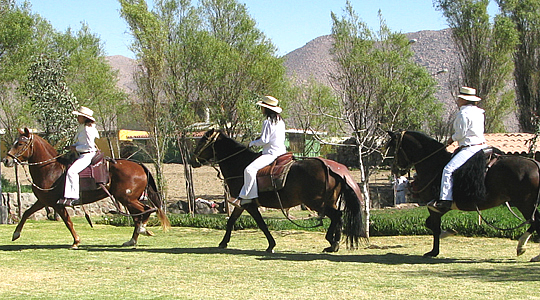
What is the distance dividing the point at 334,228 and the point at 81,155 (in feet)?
16.9

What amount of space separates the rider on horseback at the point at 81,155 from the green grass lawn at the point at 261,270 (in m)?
1.01

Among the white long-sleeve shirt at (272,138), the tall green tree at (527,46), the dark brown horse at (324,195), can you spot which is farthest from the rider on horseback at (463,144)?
the tall green tree at (527,46)

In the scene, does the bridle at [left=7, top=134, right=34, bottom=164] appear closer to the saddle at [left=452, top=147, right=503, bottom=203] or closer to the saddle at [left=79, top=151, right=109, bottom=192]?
the saddle at [left=79, top=151, right=109, bottom=192]

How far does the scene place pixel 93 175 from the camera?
12.0 metres

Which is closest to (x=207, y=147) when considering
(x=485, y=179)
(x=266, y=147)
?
(x=266, y=147)

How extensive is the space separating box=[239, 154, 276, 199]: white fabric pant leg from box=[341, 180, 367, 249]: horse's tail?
1.56 metres

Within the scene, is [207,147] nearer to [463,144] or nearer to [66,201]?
[66,201]

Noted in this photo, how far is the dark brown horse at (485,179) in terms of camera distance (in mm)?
9727

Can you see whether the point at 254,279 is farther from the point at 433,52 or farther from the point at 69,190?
the point at 433,52

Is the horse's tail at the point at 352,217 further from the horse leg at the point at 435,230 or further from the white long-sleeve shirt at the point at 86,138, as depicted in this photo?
the white long-sleeve shirt at the point at 86,138

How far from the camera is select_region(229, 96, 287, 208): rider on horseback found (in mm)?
11242

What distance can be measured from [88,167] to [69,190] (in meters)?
0.58

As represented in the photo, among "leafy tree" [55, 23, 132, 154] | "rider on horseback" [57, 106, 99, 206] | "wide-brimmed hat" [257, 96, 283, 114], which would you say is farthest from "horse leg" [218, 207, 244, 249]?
"leafy tree" [55, 23, 132, 154]

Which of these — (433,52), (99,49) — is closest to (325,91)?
(99,49)
